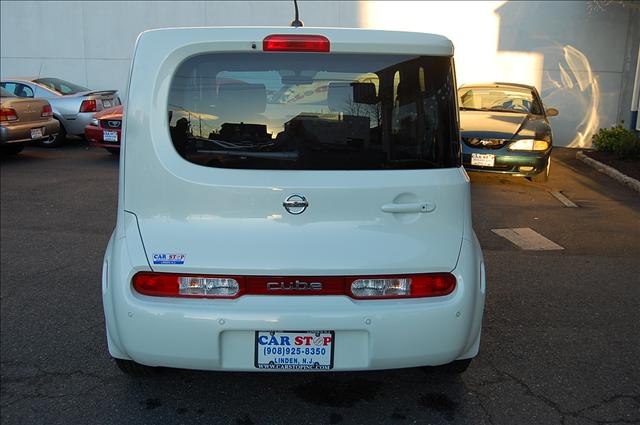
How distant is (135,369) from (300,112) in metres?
1.61

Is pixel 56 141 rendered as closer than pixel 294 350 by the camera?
No

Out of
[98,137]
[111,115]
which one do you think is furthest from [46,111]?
[111,115]

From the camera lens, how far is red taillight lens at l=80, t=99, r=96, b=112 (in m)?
11.7

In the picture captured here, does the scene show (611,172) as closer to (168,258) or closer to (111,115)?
(111,115)

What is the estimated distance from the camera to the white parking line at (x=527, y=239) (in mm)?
5922

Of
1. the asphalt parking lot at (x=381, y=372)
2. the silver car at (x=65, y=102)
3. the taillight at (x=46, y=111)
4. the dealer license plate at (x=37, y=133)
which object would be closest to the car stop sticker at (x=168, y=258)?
the asphalt parking lot at (x=381, y=372)

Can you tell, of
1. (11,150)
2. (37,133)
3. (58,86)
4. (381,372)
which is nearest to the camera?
(381,372)

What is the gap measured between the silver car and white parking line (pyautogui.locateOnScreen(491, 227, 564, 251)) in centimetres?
883

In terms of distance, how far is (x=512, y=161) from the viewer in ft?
27.8


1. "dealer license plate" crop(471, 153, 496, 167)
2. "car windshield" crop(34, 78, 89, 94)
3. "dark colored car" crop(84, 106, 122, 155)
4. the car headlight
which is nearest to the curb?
the car headlight

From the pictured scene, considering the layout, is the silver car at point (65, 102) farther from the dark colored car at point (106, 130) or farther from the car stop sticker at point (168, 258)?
the car stop sticker at point (168, 258)

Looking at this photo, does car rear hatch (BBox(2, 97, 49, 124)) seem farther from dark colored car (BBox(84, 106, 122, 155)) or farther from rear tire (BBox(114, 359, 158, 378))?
rear tire (BBox(114, 359, 158, 378))

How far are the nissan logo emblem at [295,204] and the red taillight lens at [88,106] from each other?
34.4ft

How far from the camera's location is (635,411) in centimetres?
295
